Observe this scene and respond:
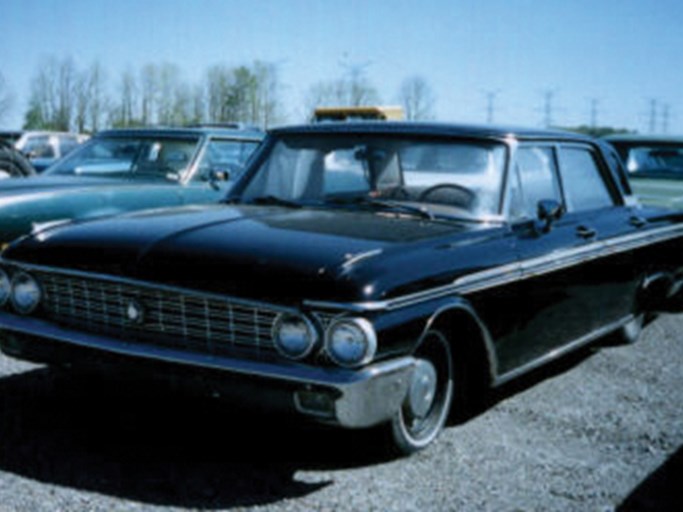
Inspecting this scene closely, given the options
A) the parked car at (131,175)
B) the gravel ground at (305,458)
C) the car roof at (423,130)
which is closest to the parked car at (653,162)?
the parked car at (131,175)

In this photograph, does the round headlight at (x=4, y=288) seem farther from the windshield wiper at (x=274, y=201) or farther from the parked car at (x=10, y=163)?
the parked car at (x=10, y=163)

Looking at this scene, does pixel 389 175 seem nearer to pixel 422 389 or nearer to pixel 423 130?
pixel 423 130

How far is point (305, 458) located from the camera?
3.99 m

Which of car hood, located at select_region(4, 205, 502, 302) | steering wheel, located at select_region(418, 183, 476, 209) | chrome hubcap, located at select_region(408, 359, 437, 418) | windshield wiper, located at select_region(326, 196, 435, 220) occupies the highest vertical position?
steering wheel, located at select_region(418, 183, 476, 209)

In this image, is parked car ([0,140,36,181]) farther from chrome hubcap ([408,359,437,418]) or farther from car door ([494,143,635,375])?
chrome hubcap ([408,359,437,418])

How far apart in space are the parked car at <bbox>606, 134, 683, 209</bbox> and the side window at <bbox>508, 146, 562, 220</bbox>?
17.1ft

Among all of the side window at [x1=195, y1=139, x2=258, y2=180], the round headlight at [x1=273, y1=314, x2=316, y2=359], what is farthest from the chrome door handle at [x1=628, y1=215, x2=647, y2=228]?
the side window at [x1=195, y1=139, x2=258, y2=180]

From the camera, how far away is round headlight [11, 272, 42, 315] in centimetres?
Result: 414

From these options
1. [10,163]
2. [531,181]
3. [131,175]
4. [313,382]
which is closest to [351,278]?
[313,382]

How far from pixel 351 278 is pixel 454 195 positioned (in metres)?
1.33

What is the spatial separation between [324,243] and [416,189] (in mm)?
1078

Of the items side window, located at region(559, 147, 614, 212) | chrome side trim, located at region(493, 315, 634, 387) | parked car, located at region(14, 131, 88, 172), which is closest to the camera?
chrome side trim, located at region(493, 315, 634, 387)

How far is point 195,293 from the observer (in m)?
3.61

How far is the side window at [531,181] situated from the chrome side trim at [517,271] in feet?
0.91
